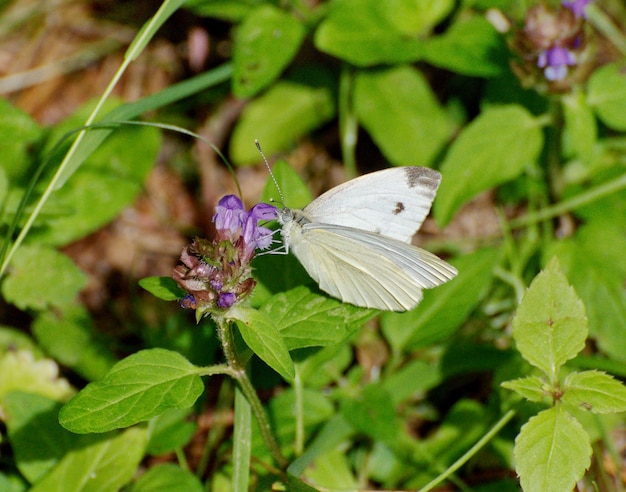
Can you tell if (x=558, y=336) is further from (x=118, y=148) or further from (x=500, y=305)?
(x=118, y=148)

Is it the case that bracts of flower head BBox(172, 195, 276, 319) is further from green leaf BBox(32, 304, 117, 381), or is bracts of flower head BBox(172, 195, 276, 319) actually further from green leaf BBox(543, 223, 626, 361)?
green leaf BBox(543, 223, 626, 361)

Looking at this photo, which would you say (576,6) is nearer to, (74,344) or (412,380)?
(412,380)

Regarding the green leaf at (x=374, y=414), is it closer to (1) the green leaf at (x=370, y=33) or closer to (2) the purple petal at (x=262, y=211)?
(2) the purple petal at (x=262, y=211)

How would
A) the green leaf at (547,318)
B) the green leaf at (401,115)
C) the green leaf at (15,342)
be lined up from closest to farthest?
the green leaf at (547,318), the green leaf at (15,342), the green leaf at (401,115)

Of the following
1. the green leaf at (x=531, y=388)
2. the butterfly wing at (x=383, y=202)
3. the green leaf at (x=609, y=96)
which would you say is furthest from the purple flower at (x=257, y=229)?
the green leaf at (x=609, y=96)

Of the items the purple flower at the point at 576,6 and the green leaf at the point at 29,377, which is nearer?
the green leaf at the point at 29,377

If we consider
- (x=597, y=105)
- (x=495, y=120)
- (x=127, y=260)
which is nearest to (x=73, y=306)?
(x=127, y=260)
